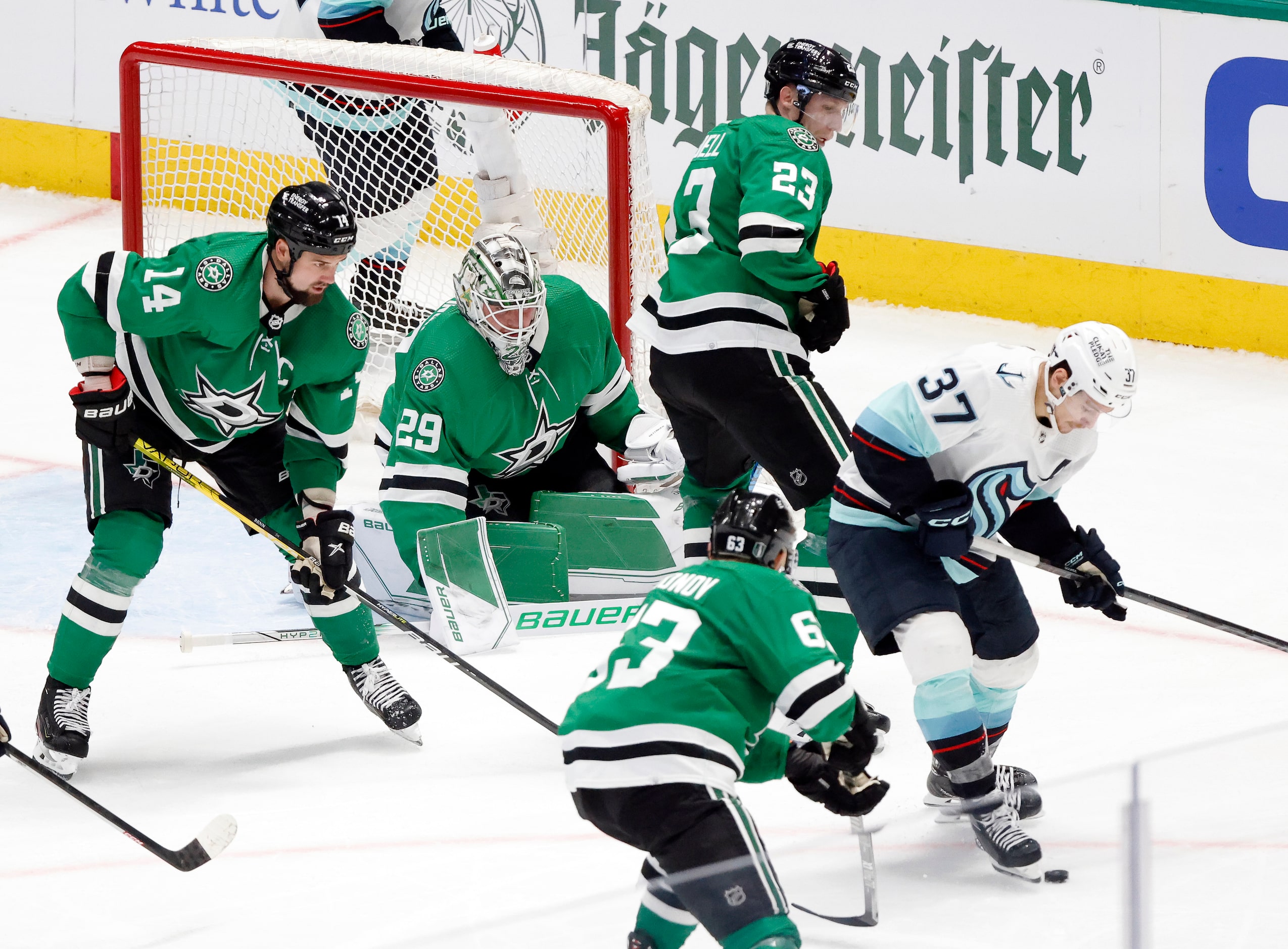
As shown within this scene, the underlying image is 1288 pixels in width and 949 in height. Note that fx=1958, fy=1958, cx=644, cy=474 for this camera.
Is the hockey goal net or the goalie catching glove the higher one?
the hockey goal net

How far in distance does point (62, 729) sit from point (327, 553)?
0.57 meters

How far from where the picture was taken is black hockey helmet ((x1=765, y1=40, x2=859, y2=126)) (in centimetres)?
387

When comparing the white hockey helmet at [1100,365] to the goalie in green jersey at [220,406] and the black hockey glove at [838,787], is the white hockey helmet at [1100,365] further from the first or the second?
the goalie in green jersey at [220,406]

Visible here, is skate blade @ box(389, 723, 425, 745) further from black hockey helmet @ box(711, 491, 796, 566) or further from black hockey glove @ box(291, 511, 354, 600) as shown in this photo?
black hockey helmet @ box(711, 491, 796, 566)

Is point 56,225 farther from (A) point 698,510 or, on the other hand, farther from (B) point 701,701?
(B) point 701,701

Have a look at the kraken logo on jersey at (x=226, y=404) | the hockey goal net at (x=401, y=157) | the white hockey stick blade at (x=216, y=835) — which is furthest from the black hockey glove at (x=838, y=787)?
the hockey goal net at (x=401, y=157)

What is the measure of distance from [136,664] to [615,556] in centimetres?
107

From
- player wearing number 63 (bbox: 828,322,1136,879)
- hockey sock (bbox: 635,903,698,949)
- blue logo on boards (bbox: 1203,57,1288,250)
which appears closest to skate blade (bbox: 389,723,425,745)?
player wearing number 63 (bbox: 828,322,1136,879)

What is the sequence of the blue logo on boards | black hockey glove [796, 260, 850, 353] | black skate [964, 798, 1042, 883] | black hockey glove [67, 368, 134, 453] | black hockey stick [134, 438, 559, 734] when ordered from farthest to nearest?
the blue logo on boards, black hockey glove [796, 260, 850, 353], black hockey stick [134, 438, 559, 734], black hockey glove [67, 368, 134, 453], black skate [964, 798, 1042, 883]

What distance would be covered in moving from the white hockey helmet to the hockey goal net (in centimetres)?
207

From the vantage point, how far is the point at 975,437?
3.07 m

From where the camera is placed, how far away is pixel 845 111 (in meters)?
3.98

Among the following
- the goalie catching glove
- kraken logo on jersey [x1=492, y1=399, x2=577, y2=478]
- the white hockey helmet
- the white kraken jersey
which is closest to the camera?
the white hockey helmet

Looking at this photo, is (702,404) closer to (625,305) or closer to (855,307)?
(625,305)
